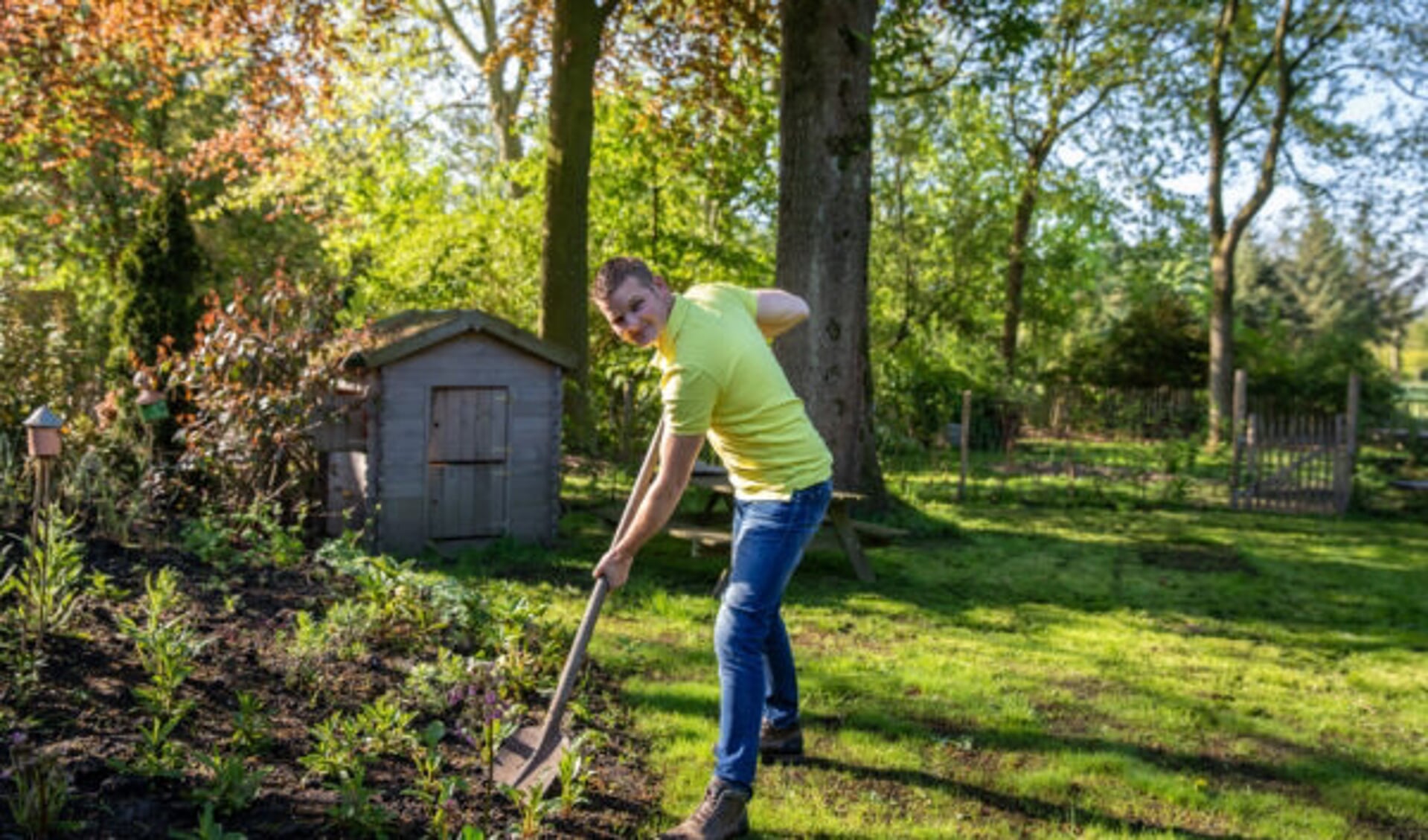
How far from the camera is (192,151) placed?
71.9ft

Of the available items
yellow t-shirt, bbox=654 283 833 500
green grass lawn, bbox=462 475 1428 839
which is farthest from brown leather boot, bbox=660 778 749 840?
yellow t-shirt, bbox=654 283 833 500

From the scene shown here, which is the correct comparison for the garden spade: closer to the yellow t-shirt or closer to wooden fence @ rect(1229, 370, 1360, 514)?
the yellow t-shirt

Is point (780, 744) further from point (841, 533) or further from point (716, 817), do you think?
point (841, 533)

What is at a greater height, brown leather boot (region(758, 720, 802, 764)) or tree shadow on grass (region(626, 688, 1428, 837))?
brown leather boot (region(758, 720, 802, 764))

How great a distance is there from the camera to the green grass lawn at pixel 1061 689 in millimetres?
4031

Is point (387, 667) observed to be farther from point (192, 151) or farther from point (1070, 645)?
point (192, 151)

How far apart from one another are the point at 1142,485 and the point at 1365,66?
15834 mm

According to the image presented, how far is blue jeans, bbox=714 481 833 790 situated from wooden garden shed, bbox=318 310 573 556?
5179mm

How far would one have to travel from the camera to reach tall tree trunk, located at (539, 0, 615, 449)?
1298 centimetres

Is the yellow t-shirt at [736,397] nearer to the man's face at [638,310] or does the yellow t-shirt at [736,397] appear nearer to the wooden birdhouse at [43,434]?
the man's face at [638,310]

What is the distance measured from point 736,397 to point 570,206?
32.6 feet

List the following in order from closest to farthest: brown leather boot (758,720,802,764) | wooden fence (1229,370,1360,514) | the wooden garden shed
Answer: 1. brown leather boot (758,720,802,764)
2. the wooden garden shed
3. wooden fence (1229,370,1360,514)

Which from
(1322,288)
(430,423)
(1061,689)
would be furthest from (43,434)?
(1322,288)

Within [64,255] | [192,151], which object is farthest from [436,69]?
[64,255]
